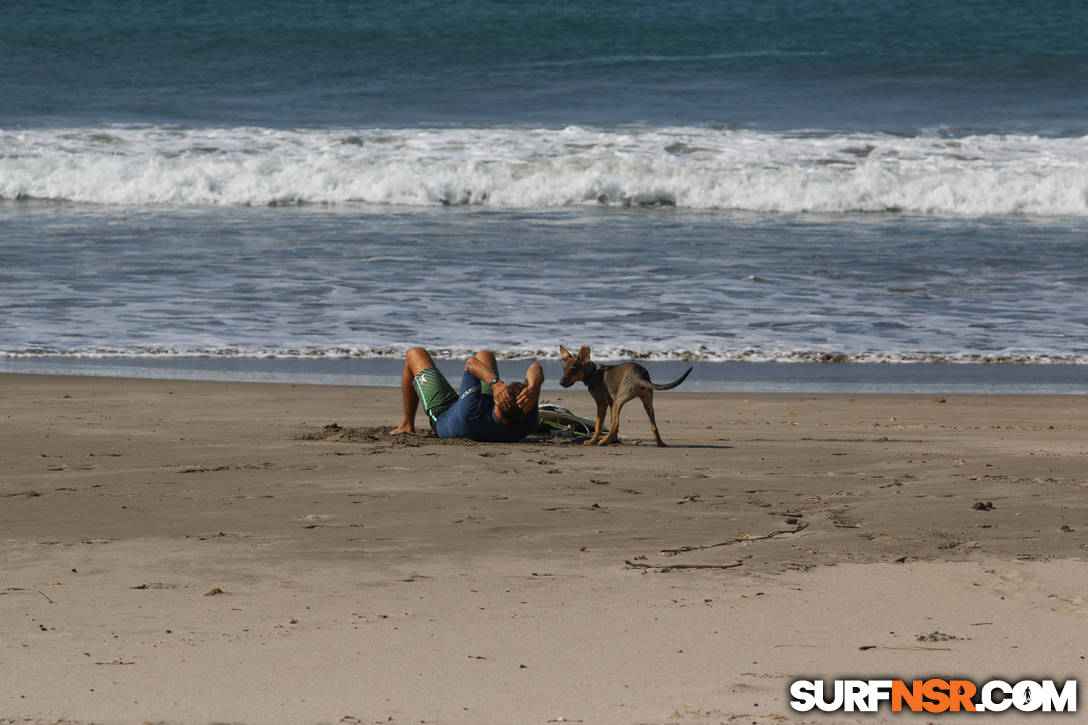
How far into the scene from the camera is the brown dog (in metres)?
6.68

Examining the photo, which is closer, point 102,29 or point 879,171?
point 879,171

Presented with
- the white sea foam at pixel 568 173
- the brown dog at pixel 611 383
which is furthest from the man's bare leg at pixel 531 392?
the white sea foam at pixel 568 173

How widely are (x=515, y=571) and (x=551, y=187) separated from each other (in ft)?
51.8

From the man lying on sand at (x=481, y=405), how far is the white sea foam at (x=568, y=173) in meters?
12.2

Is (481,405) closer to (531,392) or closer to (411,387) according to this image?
(531,392)

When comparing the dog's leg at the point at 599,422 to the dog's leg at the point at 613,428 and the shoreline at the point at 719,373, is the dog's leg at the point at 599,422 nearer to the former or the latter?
the dog's leg at the point at 613,428

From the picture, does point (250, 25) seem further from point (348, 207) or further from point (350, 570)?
point (350, 570)

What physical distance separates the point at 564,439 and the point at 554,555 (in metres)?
2.56

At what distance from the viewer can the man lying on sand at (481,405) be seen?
6721 millimetres

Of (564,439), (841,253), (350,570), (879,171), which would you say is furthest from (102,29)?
(350,570)

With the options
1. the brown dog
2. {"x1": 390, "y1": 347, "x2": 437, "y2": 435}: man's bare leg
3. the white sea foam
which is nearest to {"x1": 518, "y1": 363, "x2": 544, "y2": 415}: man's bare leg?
the brown dog

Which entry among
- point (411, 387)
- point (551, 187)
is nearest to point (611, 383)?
point (411, 387)

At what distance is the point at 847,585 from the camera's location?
418 centimetres

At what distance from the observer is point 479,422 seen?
6785 mm
